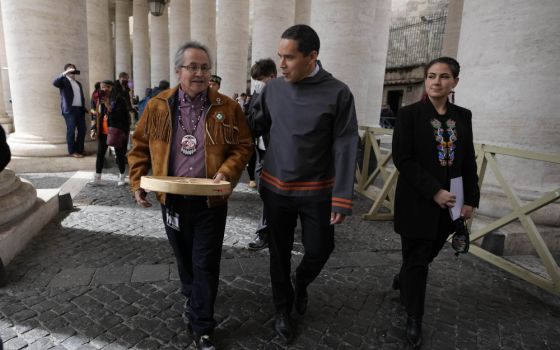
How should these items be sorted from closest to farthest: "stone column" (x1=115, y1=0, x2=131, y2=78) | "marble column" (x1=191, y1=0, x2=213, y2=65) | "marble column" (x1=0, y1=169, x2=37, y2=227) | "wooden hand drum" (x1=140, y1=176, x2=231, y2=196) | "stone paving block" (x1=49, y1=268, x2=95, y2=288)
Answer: "wooden hand drum" (x1=140, y1=176, x2=231, y2=196) < "stone paving block" (x1=49, y1=268, x2=95, y2=288) < "marble column" (x1=0, y1=169, x2=37, y2=227) < "marble column" (x1=191, y1=0, x2=213, y2=65) < "stone column" (x1=115, y1=0, x2=131, y2=78)

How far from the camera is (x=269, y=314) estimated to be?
9.65ft

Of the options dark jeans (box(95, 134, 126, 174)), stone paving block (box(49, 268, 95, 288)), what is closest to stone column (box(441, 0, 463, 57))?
dark jeans (box(95, 134, 126, 174))

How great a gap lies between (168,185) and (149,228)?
115 inches

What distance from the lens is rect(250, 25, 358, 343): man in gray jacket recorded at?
234cm

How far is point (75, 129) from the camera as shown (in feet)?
26.1

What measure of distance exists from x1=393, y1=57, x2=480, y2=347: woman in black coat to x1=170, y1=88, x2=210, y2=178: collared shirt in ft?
4.27

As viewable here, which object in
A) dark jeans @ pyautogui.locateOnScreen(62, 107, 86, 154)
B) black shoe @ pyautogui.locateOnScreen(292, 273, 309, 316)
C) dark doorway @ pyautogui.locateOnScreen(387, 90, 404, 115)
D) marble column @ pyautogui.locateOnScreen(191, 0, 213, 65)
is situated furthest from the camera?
dark doorway @ pyautogui.locateOnScreen(387, 90, 404, 115)

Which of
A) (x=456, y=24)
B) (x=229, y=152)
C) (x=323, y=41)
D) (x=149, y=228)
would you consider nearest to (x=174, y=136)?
(x=229, y=152)

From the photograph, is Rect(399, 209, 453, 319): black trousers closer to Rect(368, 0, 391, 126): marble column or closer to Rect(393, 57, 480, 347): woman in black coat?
Rect(393, 57, 480, 347): woman in black coat

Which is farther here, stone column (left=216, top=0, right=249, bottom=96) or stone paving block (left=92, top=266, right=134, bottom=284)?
stone column (left=216, top=0, right=249, bottom=96)

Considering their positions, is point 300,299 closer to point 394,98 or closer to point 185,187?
point 185,187

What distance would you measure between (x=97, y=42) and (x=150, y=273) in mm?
12692

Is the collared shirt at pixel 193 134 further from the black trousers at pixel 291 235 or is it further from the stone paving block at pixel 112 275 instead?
the stone paving block at pixel 112 275

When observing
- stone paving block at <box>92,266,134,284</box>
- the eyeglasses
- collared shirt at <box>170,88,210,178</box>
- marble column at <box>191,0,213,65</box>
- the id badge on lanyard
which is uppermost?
marble column at <box>191,0,213,65</box>
